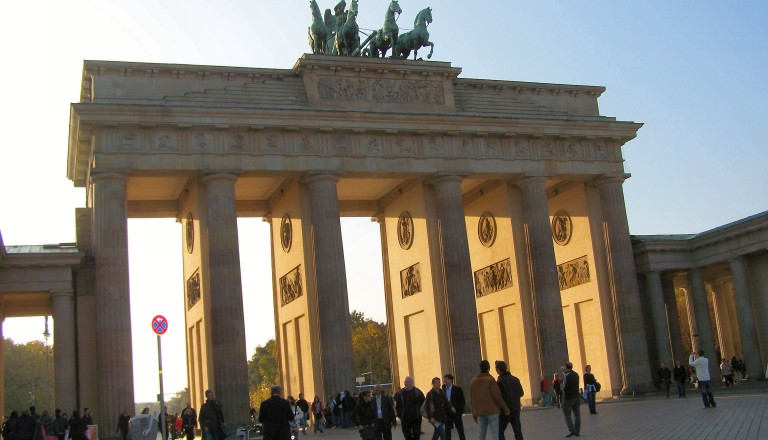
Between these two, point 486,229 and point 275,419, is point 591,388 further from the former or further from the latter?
point 486,229

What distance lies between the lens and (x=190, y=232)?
39.0 meters

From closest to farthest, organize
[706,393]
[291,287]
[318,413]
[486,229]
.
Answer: [706,393], [318,413], [291,287], [486,229]

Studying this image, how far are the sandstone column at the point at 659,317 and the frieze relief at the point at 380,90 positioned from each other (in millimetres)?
13913

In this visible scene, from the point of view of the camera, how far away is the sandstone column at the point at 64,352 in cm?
3166

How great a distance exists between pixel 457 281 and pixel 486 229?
7.26 m

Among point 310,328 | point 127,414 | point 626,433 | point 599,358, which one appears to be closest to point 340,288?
point 310,328

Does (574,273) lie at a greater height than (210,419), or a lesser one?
greater

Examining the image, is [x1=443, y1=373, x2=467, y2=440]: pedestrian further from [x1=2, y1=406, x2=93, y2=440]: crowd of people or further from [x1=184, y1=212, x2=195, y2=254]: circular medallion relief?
[x1=184, y1=212, x2=195, y2=254]: circular medallion relief

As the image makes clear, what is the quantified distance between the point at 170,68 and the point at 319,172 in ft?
24.3

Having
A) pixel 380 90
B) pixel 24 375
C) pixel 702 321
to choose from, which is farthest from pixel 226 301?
pixel 24 375

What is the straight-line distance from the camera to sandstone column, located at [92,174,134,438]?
31.1 meters

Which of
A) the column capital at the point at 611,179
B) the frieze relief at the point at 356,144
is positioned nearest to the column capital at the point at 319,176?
the frieze relief at the point at 356,144

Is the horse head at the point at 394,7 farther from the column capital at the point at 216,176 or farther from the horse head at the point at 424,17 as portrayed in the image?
the column capital at the point at 216,176

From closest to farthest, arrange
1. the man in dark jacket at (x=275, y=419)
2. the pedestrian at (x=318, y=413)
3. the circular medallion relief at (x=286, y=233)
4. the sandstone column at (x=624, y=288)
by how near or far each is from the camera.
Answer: the man in dark jacket at (x=275, y=419) → the pedestrian at (x=318, y=413) → the circular medallion relief at (x=286, y=233) → the sandstone column at (x=624, y=288)
